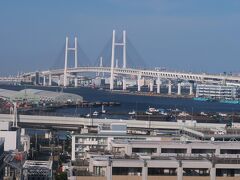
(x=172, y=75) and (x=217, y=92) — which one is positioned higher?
(x=172, y=75)

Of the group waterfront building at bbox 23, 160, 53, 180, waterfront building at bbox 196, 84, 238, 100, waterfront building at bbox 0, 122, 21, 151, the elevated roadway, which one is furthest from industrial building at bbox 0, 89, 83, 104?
waterfront building at bbox 23, 160, 53, 180

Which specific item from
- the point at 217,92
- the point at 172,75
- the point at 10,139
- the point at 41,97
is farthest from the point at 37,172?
the point at 172,75

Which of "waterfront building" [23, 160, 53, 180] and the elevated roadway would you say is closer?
"waterfront building" [23, 160, 53, 180]

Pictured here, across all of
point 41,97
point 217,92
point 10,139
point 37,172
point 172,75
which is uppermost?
point 172,75

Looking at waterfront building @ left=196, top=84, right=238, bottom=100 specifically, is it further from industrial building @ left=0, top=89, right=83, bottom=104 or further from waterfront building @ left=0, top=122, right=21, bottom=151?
waterfront building @ left=0, top=122, right=21, bottom=151

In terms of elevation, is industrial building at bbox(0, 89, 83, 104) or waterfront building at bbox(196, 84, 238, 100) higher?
waterfront building at bbox(196, 84, 238, 100)

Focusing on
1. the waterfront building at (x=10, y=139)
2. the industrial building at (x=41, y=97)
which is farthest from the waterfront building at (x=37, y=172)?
the industrial building at (x=41, y=97)

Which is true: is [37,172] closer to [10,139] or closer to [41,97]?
[10,139]

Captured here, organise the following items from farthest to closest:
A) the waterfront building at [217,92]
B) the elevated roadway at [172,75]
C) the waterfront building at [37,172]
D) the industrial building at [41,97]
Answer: the elevated roadway at [172,75]
the waterfront building at [217,92]
the industrial building at [41,97]
the waterfront building at [37,172]

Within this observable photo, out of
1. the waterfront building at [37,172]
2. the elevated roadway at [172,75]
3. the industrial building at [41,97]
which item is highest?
the elevated roadway at [172,75]

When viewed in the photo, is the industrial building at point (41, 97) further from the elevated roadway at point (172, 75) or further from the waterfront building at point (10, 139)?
the waterfront building at point (10, 139)
